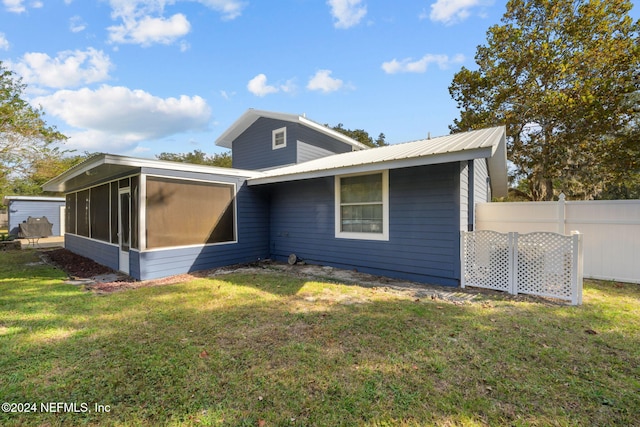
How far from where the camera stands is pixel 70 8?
8.11m

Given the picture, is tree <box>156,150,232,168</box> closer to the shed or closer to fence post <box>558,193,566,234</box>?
the shed

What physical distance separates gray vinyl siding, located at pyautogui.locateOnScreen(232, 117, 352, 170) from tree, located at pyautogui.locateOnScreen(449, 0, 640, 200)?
7396 millimetres

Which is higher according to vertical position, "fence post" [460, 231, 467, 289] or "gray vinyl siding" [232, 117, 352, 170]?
"gray vinyl siding" [232, 117, 352, 170]

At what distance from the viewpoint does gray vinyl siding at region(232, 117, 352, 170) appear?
10.8 metres

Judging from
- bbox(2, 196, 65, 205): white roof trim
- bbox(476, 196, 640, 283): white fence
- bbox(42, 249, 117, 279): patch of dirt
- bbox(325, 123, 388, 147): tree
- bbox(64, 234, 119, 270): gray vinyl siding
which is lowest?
bbox(42, 249, 117, 279): patch of dirt

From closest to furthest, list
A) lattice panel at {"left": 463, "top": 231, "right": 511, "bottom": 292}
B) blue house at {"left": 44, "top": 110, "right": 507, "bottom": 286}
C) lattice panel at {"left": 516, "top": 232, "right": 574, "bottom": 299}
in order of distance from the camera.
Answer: lattice panel at {"left": 516, "top": 232, "right": 574, "bottom": 299} < lattice panel at {"left": 463, "top": 231, "right": 511, "bottom": 292} < blue house at {"left": 44, "top": 110, "right": 507, "bottom": 286}

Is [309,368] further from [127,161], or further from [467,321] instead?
[127,161]

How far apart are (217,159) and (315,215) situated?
27523 millimetres

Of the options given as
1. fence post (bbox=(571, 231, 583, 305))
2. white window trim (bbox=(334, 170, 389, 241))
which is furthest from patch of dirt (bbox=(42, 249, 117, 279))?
fence post (bbox=(571, 231, 583, 305))

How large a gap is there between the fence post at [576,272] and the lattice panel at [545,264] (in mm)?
55

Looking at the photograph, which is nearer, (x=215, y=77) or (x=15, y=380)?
(x=15, y=380)

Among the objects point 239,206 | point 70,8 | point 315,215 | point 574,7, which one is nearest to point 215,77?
point 70,8

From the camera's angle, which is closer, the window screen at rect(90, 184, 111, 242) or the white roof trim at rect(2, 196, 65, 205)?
the window screen at rect(90, 184, 111, 242)

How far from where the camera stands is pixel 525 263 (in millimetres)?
4762
